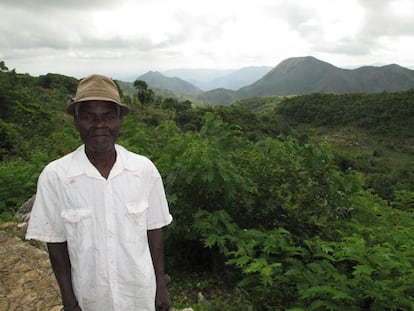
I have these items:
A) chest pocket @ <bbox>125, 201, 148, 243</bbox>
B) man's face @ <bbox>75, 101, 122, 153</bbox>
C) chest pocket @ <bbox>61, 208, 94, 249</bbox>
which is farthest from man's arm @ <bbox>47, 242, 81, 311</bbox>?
man's face @ <bbox>75, 101, 122, 153</bbox>

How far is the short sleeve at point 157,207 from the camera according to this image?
2.14 metres

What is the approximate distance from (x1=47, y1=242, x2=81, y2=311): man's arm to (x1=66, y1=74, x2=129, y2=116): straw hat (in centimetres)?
85

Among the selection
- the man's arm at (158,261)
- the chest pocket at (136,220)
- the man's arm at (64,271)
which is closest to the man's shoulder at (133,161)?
the chest pocket at (136,220)

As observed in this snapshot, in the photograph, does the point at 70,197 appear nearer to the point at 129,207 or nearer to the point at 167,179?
the point at 129,207

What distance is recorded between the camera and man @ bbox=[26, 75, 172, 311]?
1886 mm

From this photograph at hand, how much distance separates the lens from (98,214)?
74.4 inches

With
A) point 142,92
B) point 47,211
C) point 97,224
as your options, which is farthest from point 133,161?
point 142,92

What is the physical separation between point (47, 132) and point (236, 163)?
56.1ft

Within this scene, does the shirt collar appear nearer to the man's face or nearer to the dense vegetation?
the man's face

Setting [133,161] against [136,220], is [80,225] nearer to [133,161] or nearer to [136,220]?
[136,220]

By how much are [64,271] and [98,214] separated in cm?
46

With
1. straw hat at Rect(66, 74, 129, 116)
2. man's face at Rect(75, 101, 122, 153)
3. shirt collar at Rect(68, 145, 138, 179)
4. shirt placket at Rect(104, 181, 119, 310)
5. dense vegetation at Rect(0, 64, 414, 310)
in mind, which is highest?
straw hat at Rect(66, 74, 129, 116)

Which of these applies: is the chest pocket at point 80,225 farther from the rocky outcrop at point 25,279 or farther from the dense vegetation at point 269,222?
the rocky outcrop at point 25,279

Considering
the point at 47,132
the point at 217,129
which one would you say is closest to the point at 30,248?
the point at 217,129
